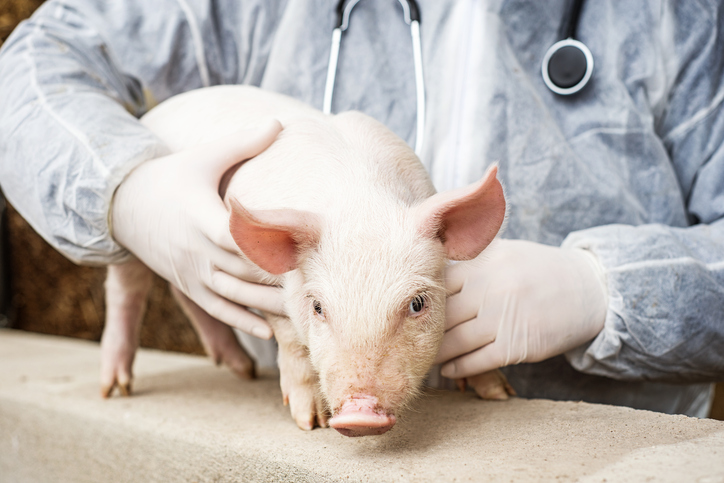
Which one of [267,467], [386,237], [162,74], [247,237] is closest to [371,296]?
[386,237]

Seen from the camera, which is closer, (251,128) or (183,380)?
(251,128)

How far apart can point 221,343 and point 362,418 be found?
109 centimetres

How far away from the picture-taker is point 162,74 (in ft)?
4.78

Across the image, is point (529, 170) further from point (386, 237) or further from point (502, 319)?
point (386, 237)

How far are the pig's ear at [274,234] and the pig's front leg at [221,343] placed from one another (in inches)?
33.0

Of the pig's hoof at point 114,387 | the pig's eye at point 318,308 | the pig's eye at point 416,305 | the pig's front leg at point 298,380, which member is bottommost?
the pig's hoof at point 114,387

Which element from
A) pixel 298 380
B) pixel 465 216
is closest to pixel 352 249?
pixel 465 216

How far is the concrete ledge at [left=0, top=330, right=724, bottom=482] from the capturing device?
74 centimetres

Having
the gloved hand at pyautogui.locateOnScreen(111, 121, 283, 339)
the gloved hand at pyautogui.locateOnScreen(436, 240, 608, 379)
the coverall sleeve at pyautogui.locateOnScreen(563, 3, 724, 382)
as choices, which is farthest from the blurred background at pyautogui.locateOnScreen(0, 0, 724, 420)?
the coverall sleeve at pyautogui.locateOnScreen(563, 3, 724, 382)

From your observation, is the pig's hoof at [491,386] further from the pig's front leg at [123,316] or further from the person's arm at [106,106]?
the pig's front leg at [123,316]

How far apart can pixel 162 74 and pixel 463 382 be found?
108cm

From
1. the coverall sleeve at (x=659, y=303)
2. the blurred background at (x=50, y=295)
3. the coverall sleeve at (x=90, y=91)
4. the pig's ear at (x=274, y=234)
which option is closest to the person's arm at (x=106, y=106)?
Answer: the coverall sleeve at (x=90, y=91)

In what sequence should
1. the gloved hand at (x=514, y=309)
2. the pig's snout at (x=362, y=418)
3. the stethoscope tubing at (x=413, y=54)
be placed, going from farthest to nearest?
the stethoscope tubing at (x=413, y=54)
the gloved hand at (x=514, y=309)
the pig's snout at (x=362, y=418)

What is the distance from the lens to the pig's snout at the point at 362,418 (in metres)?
0.72
